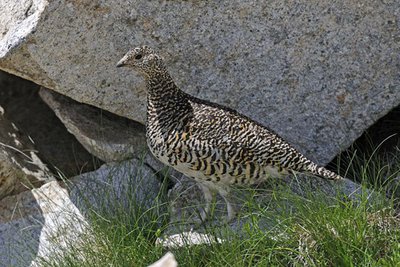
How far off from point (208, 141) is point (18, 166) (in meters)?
1.43

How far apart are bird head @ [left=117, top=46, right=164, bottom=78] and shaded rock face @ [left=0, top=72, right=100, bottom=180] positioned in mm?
914

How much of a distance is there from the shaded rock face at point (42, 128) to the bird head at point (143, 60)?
0.91 m

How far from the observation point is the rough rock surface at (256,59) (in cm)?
557

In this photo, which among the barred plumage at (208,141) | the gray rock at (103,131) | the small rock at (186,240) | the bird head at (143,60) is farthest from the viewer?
the gray rock at (103,131)

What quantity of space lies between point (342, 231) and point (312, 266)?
0.22m

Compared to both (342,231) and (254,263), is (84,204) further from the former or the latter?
(342,231)

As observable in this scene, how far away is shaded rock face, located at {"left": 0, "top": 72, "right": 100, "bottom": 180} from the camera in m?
6.21

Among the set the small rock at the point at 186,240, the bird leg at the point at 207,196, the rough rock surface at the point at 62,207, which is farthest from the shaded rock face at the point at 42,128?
the small rock at the point at 186,240

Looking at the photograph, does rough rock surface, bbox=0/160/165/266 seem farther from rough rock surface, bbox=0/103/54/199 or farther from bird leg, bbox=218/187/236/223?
bird leg, bbox=218/187/236/223

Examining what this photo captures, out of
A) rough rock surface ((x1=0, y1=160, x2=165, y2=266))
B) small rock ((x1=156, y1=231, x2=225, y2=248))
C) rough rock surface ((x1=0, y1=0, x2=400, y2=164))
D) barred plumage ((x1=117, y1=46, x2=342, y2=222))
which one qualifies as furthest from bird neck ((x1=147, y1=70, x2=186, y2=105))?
small rock ((x1=156, y1=231, x2=225, y2=248))

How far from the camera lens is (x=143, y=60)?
5211 millimetres

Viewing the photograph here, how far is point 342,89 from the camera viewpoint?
5695 mm

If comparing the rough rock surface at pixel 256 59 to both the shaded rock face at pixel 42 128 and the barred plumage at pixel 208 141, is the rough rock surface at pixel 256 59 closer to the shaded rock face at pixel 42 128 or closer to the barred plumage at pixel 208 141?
the barred plumage at pixel 208 141

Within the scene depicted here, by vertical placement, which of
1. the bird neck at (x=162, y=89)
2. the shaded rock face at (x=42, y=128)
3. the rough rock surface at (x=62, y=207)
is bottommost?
the rough rock surface at (x=62, y=207)
